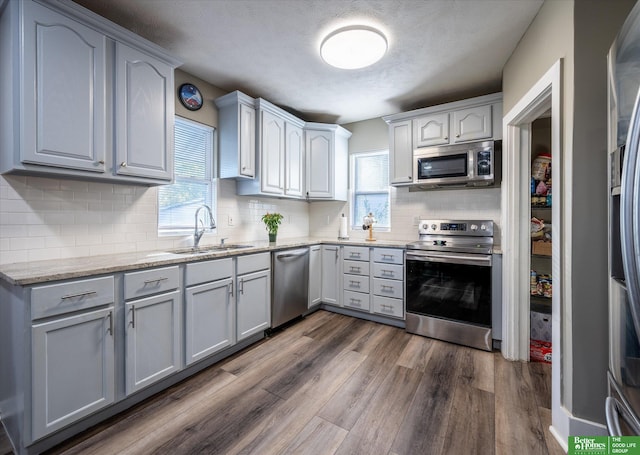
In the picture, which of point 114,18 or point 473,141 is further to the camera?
point 473,141

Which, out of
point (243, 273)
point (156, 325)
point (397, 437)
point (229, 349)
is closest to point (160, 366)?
point (156, 325)

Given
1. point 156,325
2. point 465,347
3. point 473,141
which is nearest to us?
point 156,325

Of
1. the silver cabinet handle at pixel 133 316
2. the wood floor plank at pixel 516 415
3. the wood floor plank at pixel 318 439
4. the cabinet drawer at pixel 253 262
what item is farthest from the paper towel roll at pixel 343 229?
the silver cabinet handle at pixel 133 316

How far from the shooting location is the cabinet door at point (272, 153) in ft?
9.95

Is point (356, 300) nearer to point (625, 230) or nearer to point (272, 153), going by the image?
point (272, 153)

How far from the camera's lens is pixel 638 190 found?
72 centimetres

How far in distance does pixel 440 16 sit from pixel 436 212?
2.00 meters

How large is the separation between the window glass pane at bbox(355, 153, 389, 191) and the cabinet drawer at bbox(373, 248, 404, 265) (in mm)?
1029

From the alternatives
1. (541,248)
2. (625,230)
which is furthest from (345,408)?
(541,248)

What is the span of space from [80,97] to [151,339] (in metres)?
1.56

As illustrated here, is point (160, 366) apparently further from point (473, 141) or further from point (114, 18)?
point (473, 141)

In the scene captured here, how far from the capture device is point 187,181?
107 inches

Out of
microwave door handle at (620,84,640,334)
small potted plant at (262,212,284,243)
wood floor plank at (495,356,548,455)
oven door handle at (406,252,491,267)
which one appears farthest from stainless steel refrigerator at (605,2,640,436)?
small potted plant at (262,212,284,243)

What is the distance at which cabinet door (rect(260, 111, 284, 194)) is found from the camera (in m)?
3.03
